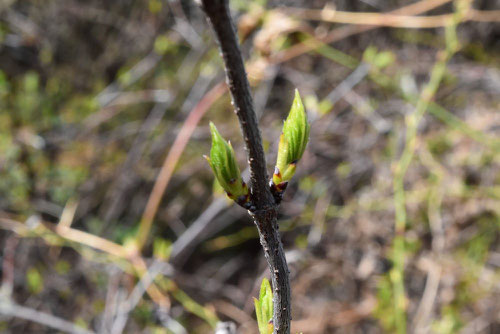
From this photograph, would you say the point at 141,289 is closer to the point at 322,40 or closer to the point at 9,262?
the point at 9,262

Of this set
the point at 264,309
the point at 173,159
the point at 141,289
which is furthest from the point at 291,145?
the point at 173,159

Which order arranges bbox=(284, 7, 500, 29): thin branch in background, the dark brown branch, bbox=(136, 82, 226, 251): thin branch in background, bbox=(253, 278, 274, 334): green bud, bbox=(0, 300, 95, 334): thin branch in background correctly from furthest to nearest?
bbox=(284, 7, 500, 29): thin branch in background < bbox=(136, 82, 226, 251): thin branch in background < bbox=(0, 300, 95, 334): thin branch in background < bbox=(253, 278, 274, 334): green bud < the dark brown branch

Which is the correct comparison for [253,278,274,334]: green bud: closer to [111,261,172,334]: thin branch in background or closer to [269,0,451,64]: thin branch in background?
[111,261,172,334]: thin branch in background

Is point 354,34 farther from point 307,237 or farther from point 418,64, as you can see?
point 307,237

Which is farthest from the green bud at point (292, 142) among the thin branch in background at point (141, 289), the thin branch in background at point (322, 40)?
the thin branch in background at point (322, 40)

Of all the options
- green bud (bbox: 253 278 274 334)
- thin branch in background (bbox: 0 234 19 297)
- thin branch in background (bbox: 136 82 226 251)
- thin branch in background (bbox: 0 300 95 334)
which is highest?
thin branch in background (bbox: 136 82 226 251)

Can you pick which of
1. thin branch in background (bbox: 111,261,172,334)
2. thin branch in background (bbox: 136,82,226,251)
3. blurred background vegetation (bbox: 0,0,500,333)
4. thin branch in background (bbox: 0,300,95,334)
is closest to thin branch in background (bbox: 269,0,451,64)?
blurred background vegetation (bbox: 0,0,500,333)

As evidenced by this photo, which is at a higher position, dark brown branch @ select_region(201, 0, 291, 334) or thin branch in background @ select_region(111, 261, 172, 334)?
thin branch in background @ select_region(111, 261, 172, 334)
